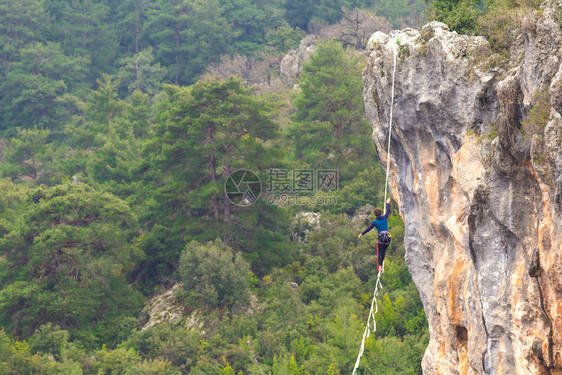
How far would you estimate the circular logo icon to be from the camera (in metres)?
25.5

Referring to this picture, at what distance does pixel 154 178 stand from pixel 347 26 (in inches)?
999

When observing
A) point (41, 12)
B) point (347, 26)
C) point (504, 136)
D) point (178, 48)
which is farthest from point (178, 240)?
point (41, 12)

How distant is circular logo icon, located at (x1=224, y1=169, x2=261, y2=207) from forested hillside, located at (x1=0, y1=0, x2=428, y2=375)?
25 cm

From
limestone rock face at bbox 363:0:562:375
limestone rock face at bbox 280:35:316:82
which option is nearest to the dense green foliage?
limestone rock face at bbox 363:0:562:375

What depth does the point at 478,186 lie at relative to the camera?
9.21m

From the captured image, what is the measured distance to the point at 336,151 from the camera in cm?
3206

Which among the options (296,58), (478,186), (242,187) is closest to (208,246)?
(242,187)

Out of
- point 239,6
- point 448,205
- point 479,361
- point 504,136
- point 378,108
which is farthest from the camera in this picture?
point 239,6

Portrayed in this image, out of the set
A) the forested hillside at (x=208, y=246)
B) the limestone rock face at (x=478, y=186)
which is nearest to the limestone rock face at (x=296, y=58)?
the forested hillside at (x=208, y=246)

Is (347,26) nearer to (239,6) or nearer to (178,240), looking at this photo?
(239,6)

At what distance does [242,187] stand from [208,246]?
2.99 m

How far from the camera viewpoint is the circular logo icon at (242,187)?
25.5 m

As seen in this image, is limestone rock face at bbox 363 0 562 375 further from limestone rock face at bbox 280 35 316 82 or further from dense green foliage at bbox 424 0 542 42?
limestone rock face at bbox 280 35 316 82

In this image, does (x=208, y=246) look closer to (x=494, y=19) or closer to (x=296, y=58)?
(x=494, y=19)
